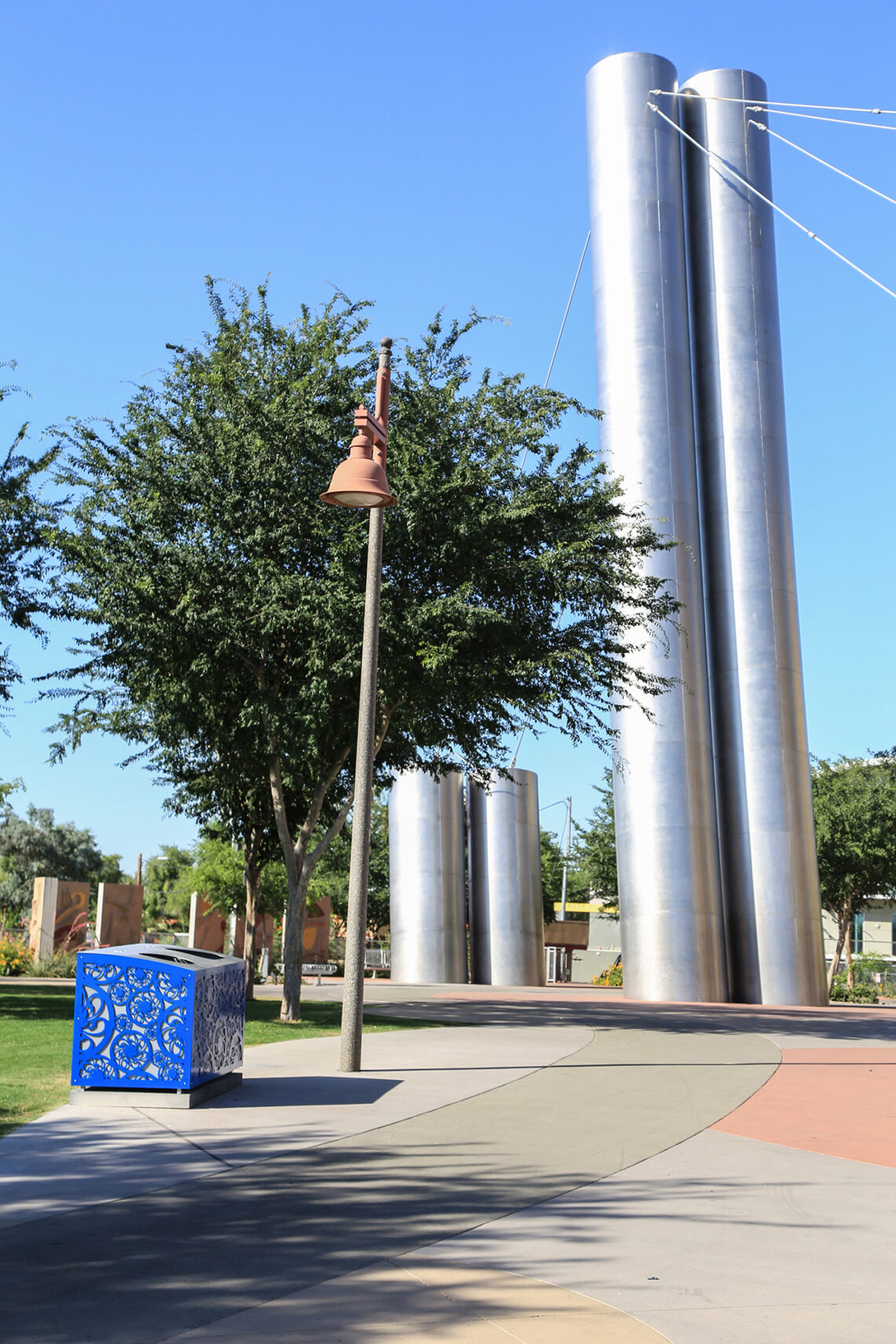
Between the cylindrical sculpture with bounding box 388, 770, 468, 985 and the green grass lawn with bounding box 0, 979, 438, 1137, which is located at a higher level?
the cylindrical sculpture with bounding box 388, 770, 468, 985

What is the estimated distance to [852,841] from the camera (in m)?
42.1

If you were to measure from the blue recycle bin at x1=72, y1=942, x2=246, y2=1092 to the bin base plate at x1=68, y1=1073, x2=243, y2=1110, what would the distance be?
54mm

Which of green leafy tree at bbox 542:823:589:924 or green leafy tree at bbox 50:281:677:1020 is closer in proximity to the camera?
green leafy tree at bbox 50:281:677:1020

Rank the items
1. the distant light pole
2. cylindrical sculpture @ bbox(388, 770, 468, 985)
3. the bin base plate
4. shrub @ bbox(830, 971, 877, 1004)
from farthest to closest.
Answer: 1. cylindrical sculpture @ bbox(388, 770, 468, 985)
2. shrub @ bbox(830, 971, 877, 1004)
3. the distant light pole
4. the bin base plate

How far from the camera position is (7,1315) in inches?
181

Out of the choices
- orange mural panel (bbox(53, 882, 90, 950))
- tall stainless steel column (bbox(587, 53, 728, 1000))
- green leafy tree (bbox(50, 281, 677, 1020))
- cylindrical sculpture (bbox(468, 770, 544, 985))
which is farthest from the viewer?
cylindrical sculpture (bbox(468, 770, 544, 985))

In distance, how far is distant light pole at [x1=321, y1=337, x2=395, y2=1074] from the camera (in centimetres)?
1167

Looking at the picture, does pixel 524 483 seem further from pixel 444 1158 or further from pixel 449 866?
pixel 449 866

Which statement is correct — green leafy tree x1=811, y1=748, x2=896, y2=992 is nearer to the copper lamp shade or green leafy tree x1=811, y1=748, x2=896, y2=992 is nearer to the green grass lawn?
the green grass lawn

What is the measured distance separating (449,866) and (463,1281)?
3285 cm

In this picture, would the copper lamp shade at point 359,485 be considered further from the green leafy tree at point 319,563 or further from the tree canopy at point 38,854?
the tree canopy at point 38,854

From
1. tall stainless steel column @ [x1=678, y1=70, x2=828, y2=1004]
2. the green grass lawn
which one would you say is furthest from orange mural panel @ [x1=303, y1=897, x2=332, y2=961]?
the green grass lawn

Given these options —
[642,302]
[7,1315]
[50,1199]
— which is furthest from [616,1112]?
[642,302]

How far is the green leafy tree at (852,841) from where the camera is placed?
4225 cm
